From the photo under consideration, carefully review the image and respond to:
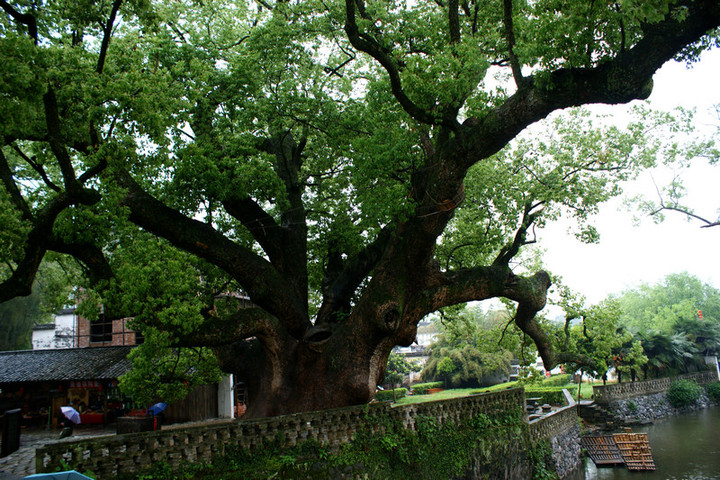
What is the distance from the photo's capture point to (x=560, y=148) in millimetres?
13820

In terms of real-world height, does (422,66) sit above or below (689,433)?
above

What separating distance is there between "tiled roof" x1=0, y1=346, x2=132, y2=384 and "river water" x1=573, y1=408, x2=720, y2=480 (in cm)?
1807

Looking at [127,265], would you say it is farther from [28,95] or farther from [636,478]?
[636,478]

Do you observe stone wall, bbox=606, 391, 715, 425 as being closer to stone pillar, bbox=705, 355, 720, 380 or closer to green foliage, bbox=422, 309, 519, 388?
stone pillar, bbox=705, 355, 720, 380

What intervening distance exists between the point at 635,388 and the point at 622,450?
1258cm

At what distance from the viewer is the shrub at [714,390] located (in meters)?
35.7

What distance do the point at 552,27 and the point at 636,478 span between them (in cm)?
1674

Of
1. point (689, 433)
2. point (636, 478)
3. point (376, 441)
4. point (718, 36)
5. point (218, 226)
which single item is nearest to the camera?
point (718, 36)

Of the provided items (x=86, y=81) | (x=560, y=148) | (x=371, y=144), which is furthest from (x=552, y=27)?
(x=86, y=81)

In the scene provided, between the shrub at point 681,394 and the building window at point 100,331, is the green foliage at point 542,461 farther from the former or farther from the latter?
the shrub at point 681,394

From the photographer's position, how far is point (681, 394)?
107 feet

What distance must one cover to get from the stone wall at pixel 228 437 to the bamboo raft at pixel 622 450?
7.92 metres


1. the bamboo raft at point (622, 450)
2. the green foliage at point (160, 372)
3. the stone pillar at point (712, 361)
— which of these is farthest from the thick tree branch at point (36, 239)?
the stone pillar at point (712, 361)

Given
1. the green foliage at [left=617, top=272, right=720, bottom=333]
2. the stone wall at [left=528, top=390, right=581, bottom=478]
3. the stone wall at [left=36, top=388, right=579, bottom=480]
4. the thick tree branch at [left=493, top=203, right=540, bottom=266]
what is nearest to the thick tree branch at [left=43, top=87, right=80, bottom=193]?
the stone wall at [left=36, top=388, right=579, bottom=480]
